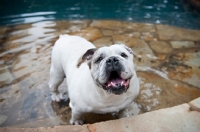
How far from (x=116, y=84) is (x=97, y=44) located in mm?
2554

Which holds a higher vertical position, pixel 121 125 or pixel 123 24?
pixel 121 125

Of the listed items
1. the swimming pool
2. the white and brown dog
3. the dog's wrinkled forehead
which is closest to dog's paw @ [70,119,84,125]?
the white and brown dog

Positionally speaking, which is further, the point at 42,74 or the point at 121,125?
the point at 42,74

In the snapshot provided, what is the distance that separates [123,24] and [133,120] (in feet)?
12.9

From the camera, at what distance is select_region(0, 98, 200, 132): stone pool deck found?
201 centimetres

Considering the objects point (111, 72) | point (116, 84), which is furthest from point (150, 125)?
point (111, 72)

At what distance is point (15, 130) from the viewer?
2057 mm

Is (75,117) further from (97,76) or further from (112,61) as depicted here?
(112,61)

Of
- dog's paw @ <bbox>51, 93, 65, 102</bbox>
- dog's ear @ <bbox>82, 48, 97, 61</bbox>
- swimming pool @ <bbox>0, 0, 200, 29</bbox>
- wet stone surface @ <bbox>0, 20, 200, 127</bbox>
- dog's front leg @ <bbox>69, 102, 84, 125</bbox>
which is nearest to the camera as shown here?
dog's ear @ <bbox>82, 48, 97, 61</bbox>

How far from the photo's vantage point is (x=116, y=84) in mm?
2014

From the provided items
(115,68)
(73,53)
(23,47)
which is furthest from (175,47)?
(23,47)

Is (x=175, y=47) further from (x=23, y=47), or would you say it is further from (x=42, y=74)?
(x=23, y=47)

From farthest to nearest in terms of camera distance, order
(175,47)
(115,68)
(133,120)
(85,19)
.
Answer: (85,19) < (175,47) < (133,120) < (115,68)

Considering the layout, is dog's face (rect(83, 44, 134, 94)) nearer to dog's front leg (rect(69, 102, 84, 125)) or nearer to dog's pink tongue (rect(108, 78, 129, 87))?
dog's pink tongue (rect(108, 78, 129, 87))
